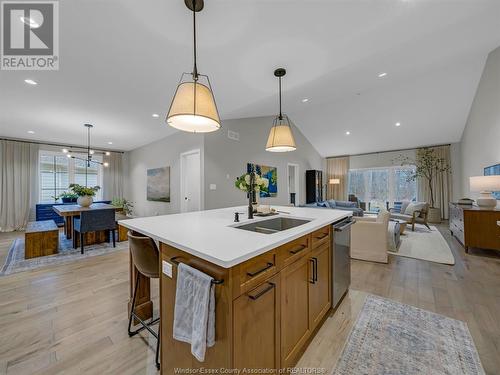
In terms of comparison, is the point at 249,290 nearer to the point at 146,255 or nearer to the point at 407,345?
the point at 146,255

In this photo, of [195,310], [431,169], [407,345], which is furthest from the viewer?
[431,169]

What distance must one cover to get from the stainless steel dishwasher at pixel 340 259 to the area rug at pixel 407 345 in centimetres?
26

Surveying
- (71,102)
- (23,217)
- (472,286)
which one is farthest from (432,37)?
(23,217)

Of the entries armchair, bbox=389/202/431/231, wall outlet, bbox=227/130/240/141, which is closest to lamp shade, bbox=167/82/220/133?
wall outlet, bbox=227/130/240/141

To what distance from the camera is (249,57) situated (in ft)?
8.29

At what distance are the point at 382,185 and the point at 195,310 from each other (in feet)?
29.2

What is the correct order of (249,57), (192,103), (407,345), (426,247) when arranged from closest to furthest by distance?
1. (192,103)
2. (407,345)
3. (249,57)
4. (426,247)

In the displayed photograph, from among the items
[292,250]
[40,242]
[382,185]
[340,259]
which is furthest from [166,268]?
[382,185]

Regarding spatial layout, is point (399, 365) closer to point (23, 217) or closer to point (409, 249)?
point (409, 249)

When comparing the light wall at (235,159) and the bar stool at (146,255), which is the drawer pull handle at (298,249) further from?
the light wall at (235,159)

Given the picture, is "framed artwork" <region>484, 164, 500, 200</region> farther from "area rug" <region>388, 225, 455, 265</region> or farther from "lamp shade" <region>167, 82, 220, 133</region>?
"lamp shade" <region>167, 82, 220, 133</region>

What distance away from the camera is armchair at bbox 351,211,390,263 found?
3176 mm

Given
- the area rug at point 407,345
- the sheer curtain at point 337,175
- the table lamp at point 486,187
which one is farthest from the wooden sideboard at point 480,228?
the sheer curtain at point 337,175

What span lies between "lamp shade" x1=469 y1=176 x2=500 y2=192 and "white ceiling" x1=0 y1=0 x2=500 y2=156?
2.01m
